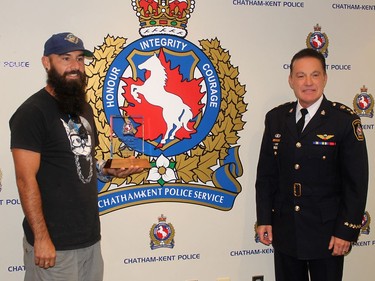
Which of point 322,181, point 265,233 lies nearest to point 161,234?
point 265,233

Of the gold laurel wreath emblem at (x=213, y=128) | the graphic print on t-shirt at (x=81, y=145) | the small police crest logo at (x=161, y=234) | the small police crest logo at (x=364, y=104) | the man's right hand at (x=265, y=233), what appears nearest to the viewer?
the graphic print on t-shirt at (x=81, y=145)

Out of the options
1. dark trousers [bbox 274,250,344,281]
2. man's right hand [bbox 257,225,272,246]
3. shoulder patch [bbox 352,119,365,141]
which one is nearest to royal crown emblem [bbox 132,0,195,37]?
shoulder patch [bbox 352,119,365,141]

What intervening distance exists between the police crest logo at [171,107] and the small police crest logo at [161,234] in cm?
16

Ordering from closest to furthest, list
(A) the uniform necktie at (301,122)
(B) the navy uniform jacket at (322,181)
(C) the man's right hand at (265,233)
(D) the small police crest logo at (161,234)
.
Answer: (B) the navy uniform jacket at (322,181) → (A) the uniform necktie at (301,122) → (C) the man's right hand at (265,233) → (D) the small police crest logo at (161,234)

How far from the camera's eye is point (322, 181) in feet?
7.16

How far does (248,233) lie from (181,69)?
1179mm

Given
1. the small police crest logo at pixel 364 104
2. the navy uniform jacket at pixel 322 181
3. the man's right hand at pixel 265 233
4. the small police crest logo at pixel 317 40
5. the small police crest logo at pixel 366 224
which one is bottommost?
the small police crest logo at pixel 366 224

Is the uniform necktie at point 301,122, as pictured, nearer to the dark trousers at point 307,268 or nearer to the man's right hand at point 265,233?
the man's right hand at point 265,233

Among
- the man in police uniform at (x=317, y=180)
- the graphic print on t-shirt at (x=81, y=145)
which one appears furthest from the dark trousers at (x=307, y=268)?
the graphic print on t-shirt at (x=81, y=145)


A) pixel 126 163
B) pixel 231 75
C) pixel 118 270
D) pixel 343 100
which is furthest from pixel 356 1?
pixel 118 270

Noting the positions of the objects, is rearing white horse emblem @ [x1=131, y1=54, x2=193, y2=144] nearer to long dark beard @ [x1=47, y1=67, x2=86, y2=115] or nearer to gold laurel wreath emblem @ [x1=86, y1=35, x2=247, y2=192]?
gold laurel wreath emblem @ [x1=86, y1=35, x2=247, y2=192]

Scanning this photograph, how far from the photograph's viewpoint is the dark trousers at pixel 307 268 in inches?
86.4

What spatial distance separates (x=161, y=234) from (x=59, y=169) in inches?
39.3

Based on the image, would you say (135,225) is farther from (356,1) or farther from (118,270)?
(356,1)
